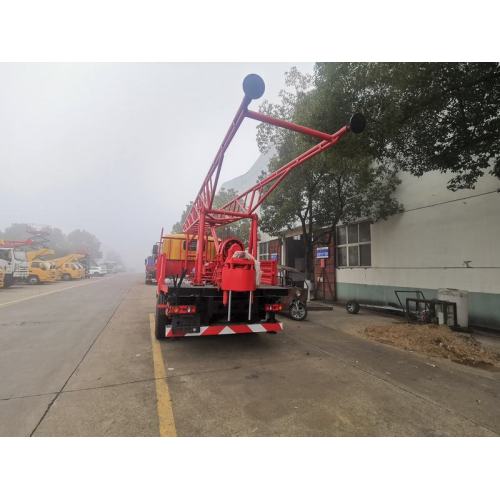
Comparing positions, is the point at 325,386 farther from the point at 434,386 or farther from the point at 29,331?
the point at 29,331

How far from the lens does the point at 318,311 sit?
10.3 m

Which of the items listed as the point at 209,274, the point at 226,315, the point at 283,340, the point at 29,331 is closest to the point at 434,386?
the point at 283,340

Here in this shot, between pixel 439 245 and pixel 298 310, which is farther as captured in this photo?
pixel 439 245

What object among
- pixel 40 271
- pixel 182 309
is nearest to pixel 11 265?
pixel 40 271

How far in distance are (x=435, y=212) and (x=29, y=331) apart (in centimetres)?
1150

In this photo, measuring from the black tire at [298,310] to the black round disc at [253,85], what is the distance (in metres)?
6.37

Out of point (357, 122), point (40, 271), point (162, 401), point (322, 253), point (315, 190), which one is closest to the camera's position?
point (162, 401)

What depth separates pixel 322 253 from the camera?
545 inches

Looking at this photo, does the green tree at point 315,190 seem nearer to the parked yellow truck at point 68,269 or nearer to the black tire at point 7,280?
the black tire at point 7,280

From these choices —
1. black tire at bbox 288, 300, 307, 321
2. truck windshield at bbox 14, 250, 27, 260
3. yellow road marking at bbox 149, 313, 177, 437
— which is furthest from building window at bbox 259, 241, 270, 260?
truck windshield at bbox 14, 250, 27, 260

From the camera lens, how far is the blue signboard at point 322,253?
1365 cm

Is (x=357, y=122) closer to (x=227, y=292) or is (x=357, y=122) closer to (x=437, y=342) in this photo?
(x=227, y=292)

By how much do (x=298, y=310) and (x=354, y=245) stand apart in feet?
17.3

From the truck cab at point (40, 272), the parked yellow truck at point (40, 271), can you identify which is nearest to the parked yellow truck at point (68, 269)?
the parked yellow truck at point (40, 271)
